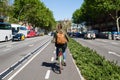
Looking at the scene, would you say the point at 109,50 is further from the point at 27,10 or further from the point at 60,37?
the point at 27,10

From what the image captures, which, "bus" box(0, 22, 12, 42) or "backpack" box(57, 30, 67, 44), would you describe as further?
"bus" box(0, 22, 12, 42)

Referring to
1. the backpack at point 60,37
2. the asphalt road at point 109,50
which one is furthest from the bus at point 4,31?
the backpack at point 60,37

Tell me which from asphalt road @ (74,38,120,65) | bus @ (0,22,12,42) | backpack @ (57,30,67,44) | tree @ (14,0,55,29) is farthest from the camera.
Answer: tree @ (14,0,55,29)

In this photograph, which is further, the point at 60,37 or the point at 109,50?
the point at 109,50

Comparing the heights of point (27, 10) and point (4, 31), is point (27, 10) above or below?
above

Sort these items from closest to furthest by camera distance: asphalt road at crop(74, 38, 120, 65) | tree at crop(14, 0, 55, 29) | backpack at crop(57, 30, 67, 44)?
backpack at crop(57, 30, 67, 44) < asphalt road at crop(74, 38, 120, 65) < tree at crop(14, 0, 55, 29)

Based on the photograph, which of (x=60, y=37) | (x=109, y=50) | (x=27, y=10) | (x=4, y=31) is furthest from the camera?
(x=27, y=10)

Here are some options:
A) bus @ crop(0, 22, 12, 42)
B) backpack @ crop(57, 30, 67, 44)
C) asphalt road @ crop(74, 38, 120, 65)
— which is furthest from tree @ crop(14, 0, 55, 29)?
backpack @ crop(57, 30, 67, 44)

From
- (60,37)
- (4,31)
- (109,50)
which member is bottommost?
(109,50)

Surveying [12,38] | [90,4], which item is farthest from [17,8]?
[12,38]

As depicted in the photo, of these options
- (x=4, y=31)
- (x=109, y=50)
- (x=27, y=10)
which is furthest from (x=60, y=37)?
(x=27, y=10)

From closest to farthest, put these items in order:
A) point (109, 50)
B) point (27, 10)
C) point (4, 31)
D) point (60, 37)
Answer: point (60, 37), point (109, 50), point (4, 31), point (27, 10)

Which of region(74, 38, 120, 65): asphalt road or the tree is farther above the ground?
the tree

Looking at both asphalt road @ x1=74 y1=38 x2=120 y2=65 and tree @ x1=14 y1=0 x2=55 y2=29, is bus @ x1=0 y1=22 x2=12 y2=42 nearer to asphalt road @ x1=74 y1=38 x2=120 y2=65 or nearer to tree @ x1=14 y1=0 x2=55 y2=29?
asphalt road @ x1=74 y1=38 x2=120 y2=65
